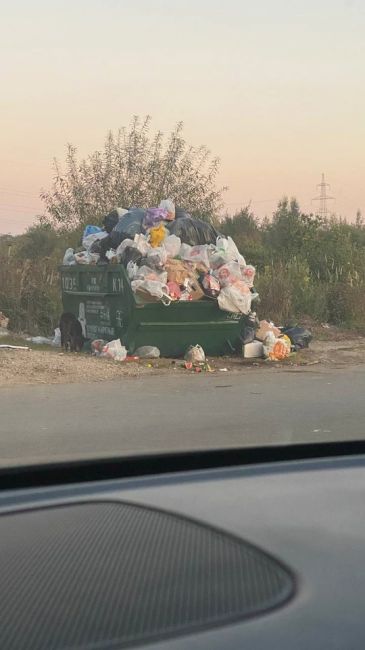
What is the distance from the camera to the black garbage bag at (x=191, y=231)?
12.9m

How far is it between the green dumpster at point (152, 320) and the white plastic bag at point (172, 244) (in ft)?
3.01

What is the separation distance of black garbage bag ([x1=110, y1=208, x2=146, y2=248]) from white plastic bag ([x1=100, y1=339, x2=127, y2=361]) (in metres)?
1.97

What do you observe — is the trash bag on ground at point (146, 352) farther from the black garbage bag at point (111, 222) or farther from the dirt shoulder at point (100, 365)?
the black garbage bag at point (111, 222)

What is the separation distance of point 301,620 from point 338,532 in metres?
0.53

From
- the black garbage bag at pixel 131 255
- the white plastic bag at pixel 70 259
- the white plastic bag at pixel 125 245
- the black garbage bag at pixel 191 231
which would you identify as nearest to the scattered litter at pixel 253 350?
the black garbage bag at pixel 191 231

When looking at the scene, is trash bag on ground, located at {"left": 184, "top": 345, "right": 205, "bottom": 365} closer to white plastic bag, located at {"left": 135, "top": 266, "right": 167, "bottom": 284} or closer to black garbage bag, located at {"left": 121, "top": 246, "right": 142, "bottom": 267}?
white plastic bag, located at {"left": 135, "top": 266, "right": 167, "bottom": 284}

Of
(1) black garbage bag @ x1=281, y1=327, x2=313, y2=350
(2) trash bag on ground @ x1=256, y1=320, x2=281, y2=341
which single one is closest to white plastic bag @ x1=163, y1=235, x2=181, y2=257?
(2) trash bag on ground @ x1=256, y1=320, x2=281, y2=341

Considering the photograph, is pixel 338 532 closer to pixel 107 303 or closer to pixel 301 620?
pixel 301 620

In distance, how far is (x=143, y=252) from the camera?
1223 cm

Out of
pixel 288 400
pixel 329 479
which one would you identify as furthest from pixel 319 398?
pixel 329 479

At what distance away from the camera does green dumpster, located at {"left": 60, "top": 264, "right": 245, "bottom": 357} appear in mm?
11727

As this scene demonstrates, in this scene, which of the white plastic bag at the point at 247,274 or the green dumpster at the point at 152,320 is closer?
the green dumpster at the point at 152,320

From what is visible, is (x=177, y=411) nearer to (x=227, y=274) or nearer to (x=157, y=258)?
(x=157, y=258)

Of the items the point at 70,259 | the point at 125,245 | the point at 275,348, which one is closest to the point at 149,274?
the point at 125,245
